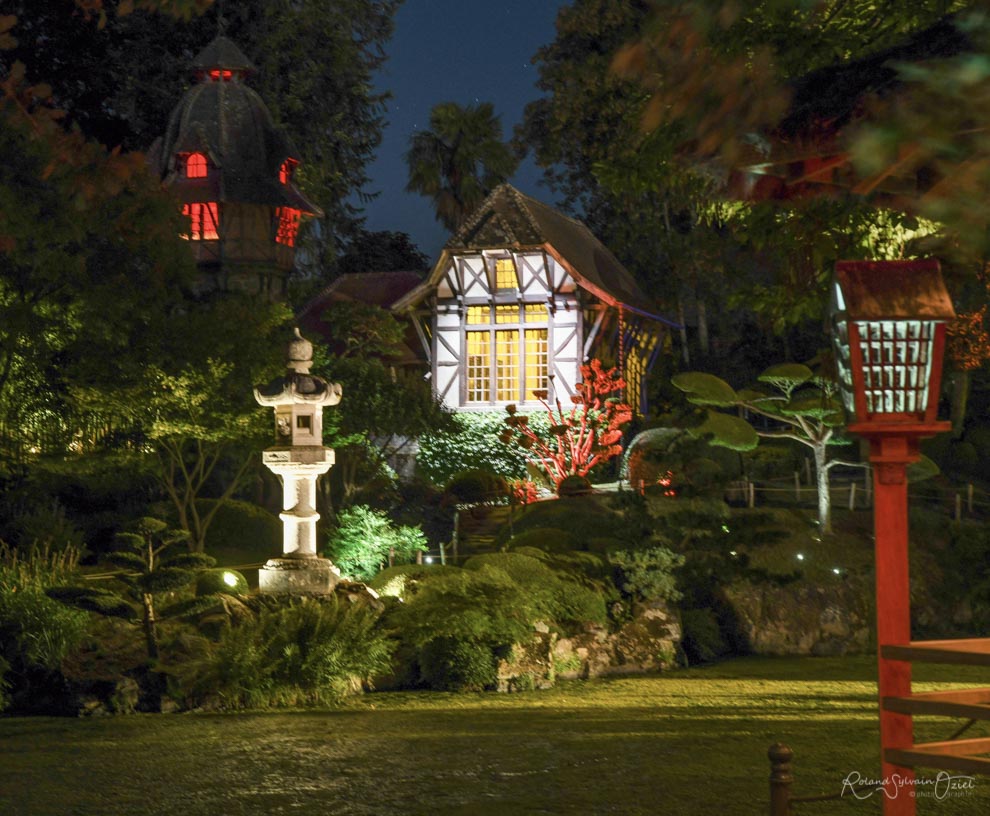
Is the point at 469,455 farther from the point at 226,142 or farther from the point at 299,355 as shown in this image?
the point at 299,355

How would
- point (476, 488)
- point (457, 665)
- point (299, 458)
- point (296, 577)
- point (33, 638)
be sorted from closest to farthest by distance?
1. point (33, 638)
2. point (457, 665)
3. point (296, 577)
4. point (299, 458)
5. point (476, 488)

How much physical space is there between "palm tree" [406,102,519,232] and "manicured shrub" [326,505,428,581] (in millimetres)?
20478

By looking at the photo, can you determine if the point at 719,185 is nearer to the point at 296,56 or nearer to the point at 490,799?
the point at 490,799

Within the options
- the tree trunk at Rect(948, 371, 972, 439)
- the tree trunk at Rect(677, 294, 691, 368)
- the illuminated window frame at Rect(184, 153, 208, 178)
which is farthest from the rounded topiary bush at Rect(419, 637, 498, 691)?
the tree trunk at Rect(677, 294, 691, 368)

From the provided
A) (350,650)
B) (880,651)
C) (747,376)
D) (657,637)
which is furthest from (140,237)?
(747,376)

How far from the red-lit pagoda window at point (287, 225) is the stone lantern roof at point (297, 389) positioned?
14883 millimetres

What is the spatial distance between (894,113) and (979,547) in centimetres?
Result: 1752

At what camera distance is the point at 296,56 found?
32.6 meters

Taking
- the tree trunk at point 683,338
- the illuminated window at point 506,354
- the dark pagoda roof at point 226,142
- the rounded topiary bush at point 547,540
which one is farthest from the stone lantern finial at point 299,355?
the tree trunk at point 683,338

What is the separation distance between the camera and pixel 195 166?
30.3 m

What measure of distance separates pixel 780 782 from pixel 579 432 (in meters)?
20.9

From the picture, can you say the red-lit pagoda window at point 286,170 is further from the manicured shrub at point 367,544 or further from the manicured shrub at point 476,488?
the manicured shrub at point 367,544

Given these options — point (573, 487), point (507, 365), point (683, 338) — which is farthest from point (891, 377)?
point (683, 338)

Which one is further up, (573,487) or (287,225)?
(287,225)
